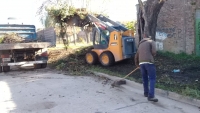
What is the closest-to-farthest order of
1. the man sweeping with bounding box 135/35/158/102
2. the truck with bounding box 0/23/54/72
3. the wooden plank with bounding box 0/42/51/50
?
the man sweeping with bounding box 135/35/158/102
the wooden plank with bounding box 0/42/51/50
the truck with bounding box 0/23/54/72

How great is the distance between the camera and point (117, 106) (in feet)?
18.9

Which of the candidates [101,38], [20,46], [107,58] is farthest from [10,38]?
[107,58]

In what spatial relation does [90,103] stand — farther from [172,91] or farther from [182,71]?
[182,71]

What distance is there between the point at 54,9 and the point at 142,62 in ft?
25.7

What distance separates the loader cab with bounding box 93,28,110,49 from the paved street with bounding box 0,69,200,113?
2763 millimetres

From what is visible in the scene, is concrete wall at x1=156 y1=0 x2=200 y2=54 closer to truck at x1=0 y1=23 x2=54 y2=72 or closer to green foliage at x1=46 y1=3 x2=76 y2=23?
green foliage at x1=46 y1=3 x2=76 y2=23

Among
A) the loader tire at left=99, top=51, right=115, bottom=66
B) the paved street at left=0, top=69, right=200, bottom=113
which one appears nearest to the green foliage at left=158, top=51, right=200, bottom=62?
the loader tire at left=99, top=51, right=115, bottom=66

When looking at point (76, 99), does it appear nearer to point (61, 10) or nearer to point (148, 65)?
point (148, 65)

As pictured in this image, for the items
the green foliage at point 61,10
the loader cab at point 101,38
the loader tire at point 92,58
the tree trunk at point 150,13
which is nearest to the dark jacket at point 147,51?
the tree trunk at point 150,13

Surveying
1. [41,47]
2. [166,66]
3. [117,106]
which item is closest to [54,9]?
[41,47]

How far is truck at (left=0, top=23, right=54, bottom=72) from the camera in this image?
10.8 m

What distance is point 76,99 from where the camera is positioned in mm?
6418

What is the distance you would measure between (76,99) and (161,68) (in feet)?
15.0

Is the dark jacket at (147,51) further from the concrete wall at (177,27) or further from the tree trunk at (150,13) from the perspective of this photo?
the concrete wall at (177,27)
